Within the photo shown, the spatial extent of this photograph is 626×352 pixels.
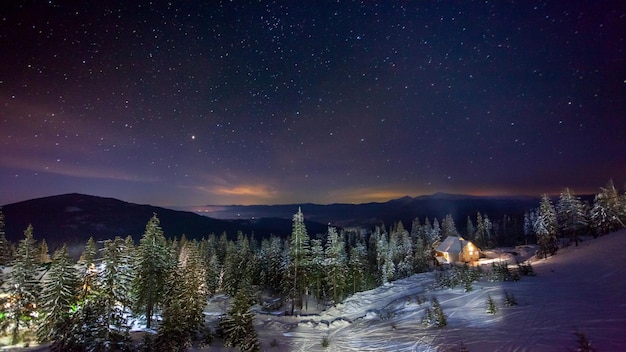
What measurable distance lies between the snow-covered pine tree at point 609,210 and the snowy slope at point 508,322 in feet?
78.7

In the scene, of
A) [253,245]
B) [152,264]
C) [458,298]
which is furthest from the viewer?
[253,245]

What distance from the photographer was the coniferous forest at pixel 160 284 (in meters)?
21.2

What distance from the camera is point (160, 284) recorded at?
33.8m

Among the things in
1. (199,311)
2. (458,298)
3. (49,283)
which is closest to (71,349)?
(199,311)

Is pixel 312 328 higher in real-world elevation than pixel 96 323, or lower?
lower

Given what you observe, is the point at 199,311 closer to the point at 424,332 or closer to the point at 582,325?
the point at 424,332

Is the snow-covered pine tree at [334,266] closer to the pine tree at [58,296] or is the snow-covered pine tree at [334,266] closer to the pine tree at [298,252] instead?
the pine tree at [298,252]

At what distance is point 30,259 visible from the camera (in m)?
30.8

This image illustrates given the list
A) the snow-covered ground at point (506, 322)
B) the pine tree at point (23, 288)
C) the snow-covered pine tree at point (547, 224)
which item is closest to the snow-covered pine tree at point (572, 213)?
the snow-covered pine tree at point (547, 224)

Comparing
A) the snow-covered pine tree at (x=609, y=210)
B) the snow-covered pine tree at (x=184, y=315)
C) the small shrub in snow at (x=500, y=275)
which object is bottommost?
the snow-covered pine tree at (x=184, y=315)

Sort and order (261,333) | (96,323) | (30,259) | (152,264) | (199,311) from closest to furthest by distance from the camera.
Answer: (96,323) < (199,311) < (261,333) < (30,259) < (152,264)

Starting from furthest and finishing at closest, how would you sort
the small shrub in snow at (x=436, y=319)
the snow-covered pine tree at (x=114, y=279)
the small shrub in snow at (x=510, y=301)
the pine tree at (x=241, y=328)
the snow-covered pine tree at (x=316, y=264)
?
the snow-covered pine tree at (x=316, y=264)
the snow-covered pine tree at (x=114, y=279)
the pine tree at (x=241, y=328)
the small shrub in snow at (x=436, y=319)
the small shrub in snow at (x=510, y=301)

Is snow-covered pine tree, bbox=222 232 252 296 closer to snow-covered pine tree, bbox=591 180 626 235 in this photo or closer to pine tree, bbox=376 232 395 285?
pine tree, bbox=376 232 395 285

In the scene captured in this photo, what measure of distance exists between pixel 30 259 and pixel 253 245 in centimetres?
6200
